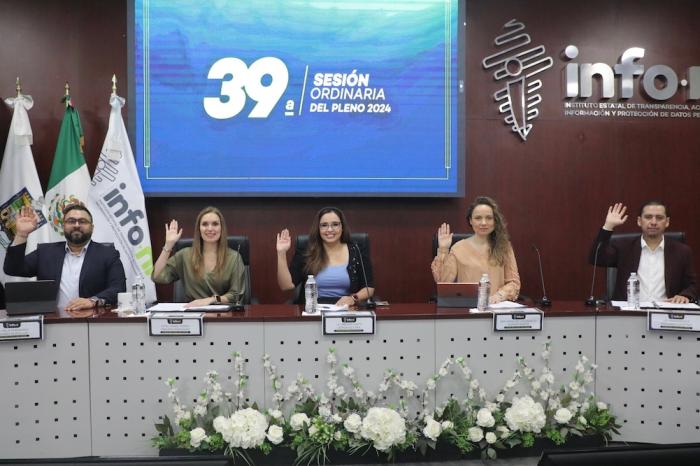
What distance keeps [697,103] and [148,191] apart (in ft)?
14.2

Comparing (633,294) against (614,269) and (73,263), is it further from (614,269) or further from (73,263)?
(73,263)

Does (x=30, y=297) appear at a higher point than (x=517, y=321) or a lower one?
higher

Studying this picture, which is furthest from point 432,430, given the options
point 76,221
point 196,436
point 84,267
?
point 76,221

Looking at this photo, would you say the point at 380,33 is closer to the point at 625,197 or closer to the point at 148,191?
the point at 148,191

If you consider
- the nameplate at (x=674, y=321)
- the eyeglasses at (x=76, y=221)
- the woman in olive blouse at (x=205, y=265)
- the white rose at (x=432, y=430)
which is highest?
the eyeglasses at (x=76, y=221)

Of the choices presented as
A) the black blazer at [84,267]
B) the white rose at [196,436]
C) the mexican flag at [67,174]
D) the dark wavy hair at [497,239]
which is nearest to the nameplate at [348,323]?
the white rose at [196,436]

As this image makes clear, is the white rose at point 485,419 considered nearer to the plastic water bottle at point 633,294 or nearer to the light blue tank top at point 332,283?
the plastic water bottle at point 633,294

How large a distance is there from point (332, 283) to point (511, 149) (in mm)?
1983

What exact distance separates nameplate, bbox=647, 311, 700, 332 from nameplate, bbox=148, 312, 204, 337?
1.99m

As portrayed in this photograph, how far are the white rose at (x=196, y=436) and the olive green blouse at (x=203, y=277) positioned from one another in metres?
0.96

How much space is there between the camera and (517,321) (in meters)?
2.50

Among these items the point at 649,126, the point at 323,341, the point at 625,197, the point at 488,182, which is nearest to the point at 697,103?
the point at 649,126

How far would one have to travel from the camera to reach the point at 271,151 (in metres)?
4.12

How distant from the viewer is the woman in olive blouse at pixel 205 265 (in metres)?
3.15
